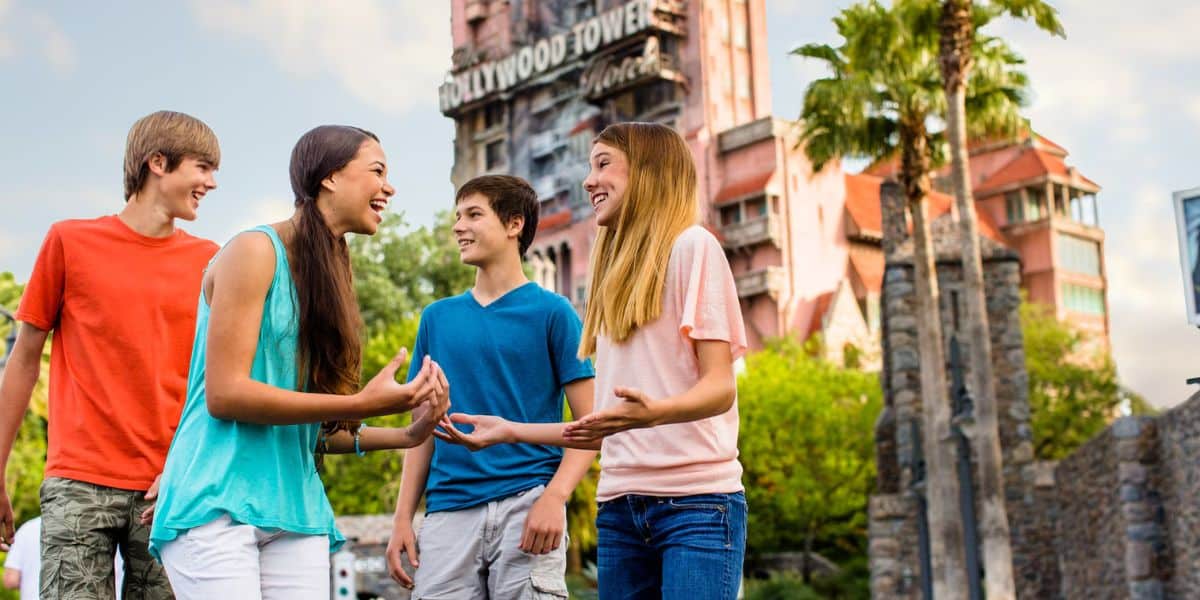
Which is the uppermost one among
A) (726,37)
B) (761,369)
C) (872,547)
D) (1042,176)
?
(726,37)

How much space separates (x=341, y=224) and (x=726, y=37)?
68781mm

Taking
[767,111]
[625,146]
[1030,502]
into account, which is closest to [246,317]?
[625,146]

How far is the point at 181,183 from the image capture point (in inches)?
172

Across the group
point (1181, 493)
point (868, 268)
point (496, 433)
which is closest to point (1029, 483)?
point (1181, 493)

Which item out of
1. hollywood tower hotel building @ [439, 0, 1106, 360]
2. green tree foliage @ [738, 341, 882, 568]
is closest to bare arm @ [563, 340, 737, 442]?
green tree foliage @ [738, 341, 882, 568]

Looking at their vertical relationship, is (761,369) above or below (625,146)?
above

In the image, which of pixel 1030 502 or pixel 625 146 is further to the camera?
pixel 1030 502

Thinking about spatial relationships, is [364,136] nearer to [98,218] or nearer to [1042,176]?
[98,218]

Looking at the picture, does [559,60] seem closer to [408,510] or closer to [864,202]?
[864,202]

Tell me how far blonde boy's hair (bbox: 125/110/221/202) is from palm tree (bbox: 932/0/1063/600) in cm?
2157

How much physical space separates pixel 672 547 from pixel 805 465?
41.5 m

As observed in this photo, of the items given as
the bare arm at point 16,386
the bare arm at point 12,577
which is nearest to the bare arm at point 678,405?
the bare arm at point 16,386

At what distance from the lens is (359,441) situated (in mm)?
3908

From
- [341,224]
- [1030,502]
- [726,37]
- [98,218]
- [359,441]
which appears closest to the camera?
[341,224]
